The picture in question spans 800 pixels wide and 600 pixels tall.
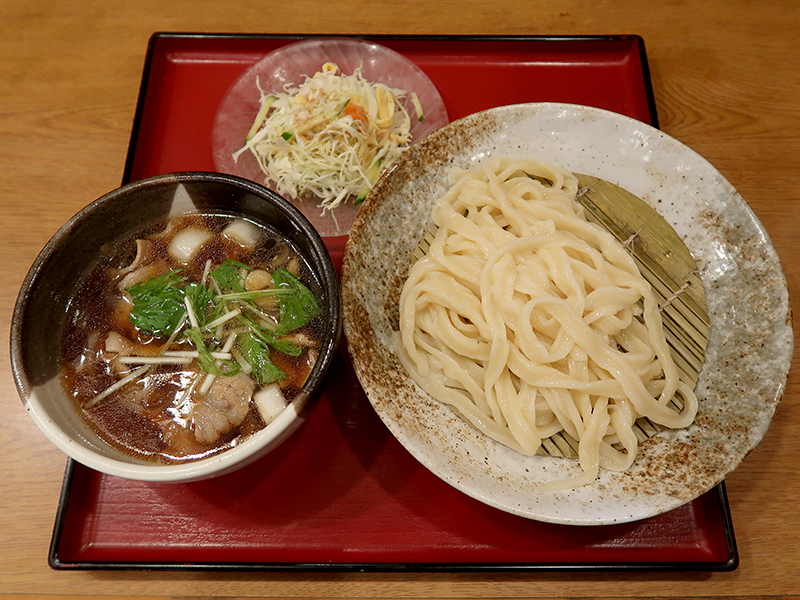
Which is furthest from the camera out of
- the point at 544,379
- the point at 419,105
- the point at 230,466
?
the point at 419,105

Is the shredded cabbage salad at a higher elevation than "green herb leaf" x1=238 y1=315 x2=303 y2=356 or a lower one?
higher

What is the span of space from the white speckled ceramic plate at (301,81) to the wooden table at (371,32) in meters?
0.34

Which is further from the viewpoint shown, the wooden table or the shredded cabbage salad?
the shredded cabbage salad

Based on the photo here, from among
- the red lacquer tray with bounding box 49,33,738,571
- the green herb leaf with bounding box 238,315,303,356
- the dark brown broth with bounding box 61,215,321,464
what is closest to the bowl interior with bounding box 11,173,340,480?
the dark brown broth with bounding box 61,215,321,464

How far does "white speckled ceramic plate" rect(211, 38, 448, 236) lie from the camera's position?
239 cm

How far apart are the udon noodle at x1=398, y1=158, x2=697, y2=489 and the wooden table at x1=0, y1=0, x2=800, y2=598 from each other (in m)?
0.54

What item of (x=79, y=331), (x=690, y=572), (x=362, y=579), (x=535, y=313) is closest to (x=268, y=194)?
(x=79, y=331)

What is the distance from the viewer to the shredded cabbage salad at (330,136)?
90.4 inches

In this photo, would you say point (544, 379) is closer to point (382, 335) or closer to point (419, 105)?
point (382, 335)

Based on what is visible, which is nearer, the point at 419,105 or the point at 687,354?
the point at 687,354

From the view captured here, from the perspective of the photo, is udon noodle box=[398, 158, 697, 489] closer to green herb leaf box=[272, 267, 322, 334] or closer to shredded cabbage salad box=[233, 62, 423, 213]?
green herb leaf box=[272, 267, 322, 334]

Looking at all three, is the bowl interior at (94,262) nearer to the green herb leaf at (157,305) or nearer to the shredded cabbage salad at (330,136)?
the green herb leaf at (157,305)

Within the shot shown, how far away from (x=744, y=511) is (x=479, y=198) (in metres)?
1.59

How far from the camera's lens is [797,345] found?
2123mm
